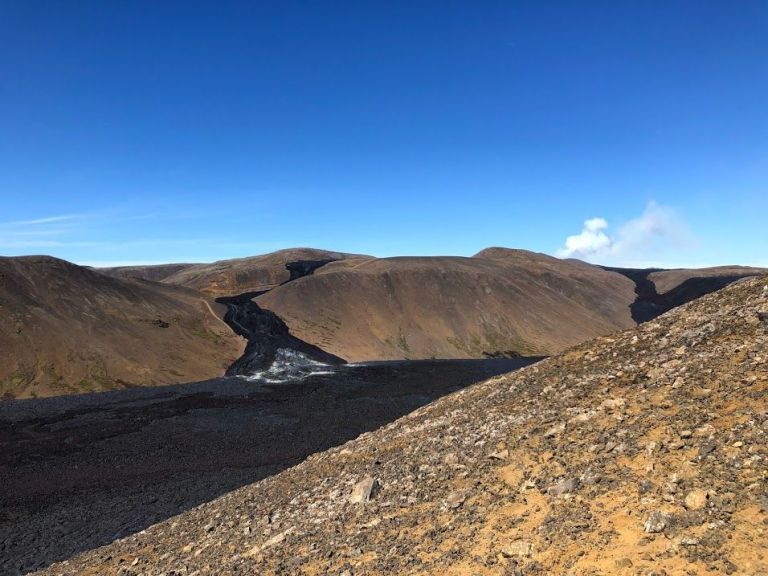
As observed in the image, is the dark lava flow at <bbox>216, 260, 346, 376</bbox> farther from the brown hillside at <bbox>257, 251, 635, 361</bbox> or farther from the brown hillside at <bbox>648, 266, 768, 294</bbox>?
the brown hillside at <bbox>648, 266, 768, 294</bbox>

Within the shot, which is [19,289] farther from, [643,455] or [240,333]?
[643,455]

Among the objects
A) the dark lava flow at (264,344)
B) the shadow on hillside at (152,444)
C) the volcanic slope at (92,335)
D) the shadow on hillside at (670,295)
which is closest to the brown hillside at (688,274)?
the shadow on hillside at (670,295)

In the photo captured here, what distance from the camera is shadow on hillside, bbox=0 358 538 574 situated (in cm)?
1955

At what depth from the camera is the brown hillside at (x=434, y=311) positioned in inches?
3150

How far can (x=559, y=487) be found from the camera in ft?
29.9

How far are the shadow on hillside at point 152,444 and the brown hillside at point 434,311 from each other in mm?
22821

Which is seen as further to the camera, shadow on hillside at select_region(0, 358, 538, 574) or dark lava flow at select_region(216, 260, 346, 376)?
dark lava flow at select_region(216, 260, 346, 376)

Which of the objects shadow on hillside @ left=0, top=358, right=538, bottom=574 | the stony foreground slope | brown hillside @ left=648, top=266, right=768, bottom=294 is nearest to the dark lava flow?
shadow on hillside @ left=0, top=358, right=538, bottom=574

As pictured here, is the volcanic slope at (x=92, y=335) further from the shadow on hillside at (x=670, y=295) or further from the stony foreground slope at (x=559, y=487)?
the shadow on hillside at (x=670, y=295)

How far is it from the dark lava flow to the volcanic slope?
6.27 feet

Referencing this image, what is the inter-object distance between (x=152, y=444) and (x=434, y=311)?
215 ft

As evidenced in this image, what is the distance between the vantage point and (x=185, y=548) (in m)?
12.3

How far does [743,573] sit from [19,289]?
251ft

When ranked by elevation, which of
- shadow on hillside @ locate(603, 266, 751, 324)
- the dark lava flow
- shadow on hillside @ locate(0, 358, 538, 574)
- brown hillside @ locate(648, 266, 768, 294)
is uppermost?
brown hillside @ locate(648, 266, 768, 294)
